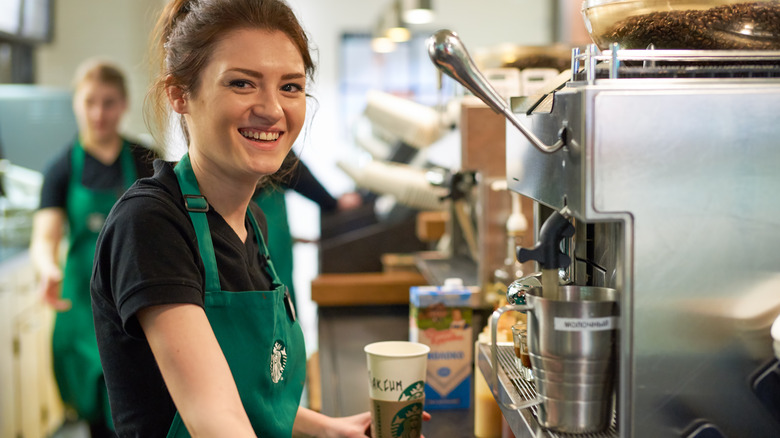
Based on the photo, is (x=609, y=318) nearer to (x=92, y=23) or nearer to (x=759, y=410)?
(x=759, y=410)

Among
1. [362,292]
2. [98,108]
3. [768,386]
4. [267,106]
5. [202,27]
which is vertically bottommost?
[362,292]

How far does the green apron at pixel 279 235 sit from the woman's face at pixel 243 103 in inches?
50.9

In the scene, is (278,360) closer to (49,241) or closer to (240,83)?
(240,83)

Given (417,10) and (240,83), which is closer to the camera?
(240,83)

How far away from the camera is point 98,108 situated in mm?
3076

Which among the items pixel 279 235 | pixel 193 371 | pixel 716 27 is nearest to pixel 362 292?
pixel 279 235

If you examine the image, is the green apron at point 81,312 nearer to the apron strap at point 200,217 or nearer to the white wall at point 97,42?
the apron strap at point 200,217

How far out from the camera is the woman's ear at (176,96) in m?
1.20

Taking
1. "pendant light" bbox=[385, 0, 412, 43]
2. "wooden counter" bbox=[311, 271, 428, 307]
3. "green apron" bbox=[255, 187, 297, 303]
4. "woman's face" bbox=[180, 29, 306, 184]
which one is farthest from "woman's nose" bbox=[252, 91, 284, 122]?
"pendant light" bbox=[385, 0, 412, 43]

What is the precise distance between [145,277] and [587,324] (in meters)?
0.53

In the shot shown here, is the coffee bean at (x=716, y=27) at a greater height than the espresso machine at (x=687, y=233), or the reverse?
the coffee bean at (x=716, y=27)

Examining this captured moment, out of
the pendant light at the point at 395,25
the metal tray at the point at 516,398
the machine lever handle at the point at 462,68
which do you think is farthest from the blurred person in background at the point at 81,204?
the machine lever handle at the point at 462,68

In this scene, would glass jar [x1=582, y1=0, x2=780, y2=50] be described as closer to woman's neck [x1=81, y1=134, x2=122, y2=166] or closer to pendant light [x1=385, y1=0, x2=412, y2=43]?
woman's neck [x1=81, y1=134, x2=122, y2=166]

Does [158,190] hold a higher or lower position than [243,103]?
lower
